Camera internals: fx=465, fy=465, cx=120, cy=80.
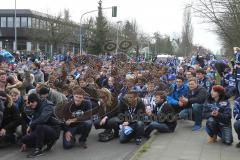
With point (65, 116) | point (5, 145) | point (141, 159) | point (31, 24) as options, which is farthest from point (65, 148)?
point (31, 24)

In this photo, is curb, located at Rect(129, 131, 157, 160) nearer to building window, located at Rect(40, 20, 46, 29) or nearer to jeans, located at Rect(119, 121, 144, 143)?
jeans, located at Rect(119, 121, 144, 143)

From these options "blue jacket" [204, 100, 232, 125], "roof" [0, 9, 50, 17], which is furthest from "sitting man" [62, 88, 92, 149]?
"roof" [0, 9, 50, 17]

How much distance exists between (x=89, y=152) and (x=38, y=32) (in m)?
51.3

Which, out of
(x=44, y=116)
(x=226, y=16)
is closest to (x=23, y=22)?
(x=226, y=16)

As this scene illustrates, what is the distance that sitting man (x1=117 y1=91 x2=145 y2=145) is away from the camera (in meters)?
10.1

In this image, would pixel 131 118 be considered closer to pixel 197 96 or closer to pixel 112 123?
pixel 112 123

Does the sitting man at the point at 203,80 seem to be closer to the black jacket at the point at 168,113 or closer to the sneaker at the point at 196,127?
the sneaker at the point at 196,127

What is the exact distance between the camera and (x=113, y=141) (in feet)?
34.4

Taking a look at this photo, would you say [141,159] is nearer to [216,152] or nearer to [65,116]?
[216,152]

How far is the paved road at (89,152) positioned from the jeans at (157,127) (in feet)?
1.79

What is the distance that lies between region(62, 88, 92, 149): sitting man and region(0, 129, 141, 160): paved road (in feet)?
0.61

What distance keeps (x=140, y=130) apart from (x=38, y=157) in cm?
236

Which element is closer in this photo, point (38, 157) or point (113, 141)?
point (38, 157)

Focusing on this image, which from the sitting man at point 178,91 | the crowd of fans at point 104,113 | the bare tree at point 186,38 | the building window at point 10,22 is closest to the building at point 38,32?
the building window at point 10,22
